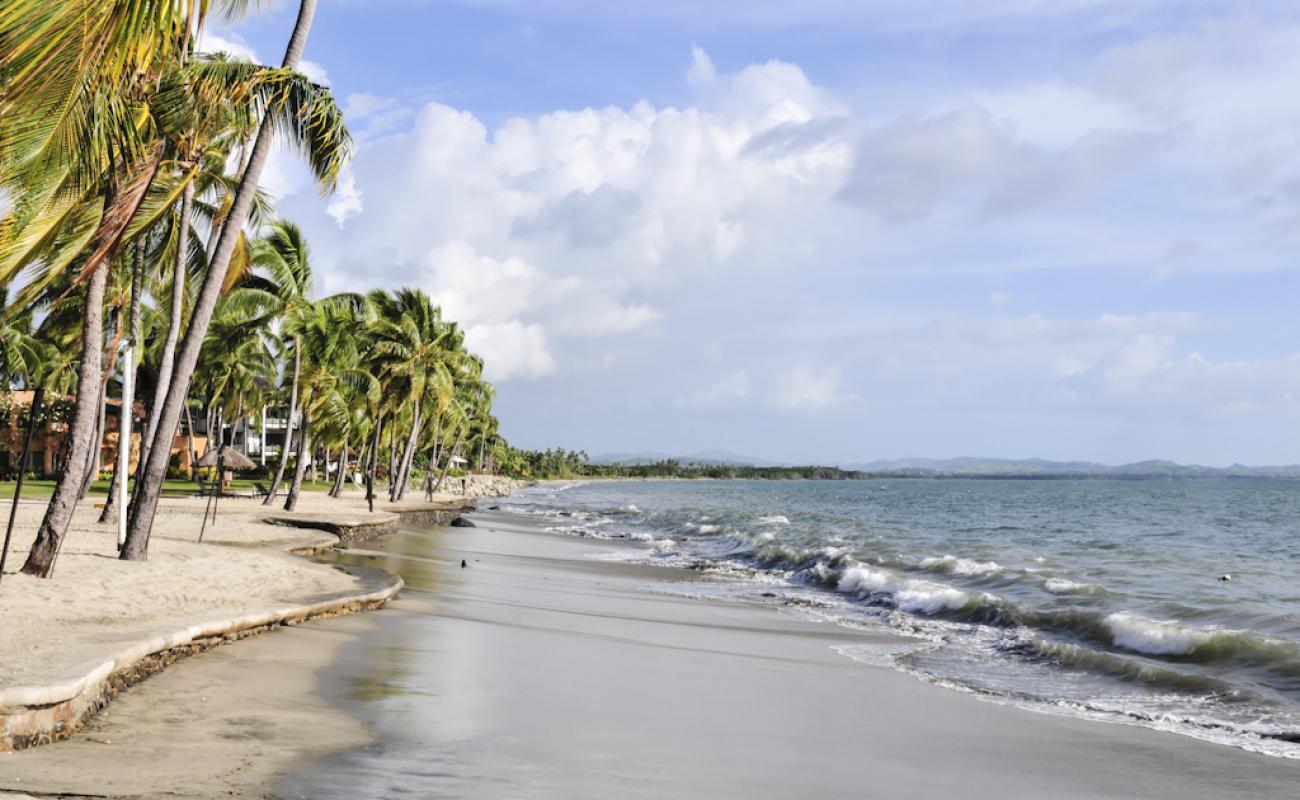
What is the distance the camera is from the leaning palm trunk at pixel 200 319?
13.7m

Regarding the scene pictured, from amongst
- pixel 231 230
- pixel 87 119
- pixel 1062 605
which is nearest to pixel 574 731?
pixel 87 119

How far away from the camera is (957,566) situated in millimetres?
24609

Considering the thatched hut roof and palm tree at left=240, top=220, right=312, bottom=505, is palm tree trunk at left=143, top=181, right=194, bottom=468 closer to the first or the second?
palm tree at left=240, top=220, right=312, bottom=505

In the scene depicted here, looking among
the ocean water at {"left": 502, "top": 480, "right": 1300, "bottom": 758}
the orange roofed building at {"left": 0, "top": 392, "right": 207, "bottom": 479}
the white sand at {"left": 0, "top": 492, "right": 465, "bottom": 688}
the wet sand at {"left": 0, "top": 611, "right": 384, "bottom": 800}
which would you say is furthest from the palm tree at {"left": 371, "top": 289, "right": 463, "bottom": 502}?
the wet sand at {"left": 0, "top": 611, "right": 384, "bottom": 800}

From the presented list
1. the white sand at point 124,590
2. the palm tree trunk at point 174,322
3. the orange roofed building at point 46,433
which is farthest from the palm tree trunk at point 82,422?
the orange roofed building at point 46,433

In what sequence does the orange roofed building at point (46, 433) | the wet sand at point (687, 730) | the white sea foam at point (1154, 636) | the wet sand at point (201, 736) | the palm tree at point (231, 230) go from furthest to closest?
1. the orange roofed building at point (46, 433)
2. the white sea foam at point (1154, 636)
3. the palm tree at point (231, 230)
4. the wet sand at point (687, 730)
5. the wet sand at point (201, 736)

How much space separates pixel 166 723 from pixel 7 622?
2.82 m

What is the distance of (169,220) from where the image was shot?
720 inches

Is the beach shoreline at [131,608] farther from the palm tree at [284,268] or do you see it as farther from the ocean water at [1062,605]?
the palm tree at [284,268]

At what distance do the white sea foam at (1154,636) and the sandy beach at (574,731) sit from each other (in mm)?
4782

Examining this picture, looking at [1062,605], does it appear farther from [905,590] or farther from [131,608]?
[131,608]

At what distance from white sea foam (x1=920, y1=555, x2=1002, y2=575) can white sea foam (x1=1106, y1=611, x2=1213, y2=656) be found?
7.78 metres

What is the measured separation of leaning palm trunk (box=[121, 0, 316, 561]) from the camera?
13688 mm

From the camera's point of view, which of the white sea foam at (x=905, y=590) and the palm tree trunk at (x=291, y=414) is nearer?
the white sea foam at (x=905, y=590)
